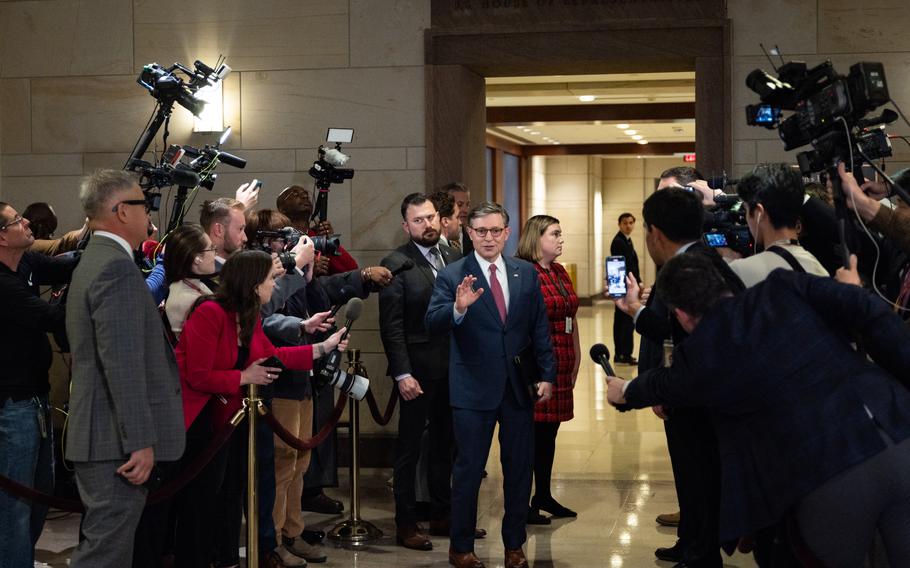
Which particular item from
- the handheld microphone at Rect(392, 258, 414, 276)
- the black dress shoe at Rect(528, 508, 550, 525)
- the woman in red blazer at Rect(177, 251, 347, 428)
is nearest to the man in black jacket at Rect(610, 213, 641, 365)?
the black dress shoe at Rect(528, 508, 550, 525)

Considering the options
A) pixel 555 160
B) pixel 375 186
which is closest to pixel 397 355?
pixel 375 186

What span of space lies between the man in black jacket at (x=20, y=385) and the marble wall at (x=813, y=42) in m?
4.36

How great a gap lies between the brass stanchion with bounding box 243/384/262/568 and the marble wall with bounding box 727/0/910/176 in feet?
12.5

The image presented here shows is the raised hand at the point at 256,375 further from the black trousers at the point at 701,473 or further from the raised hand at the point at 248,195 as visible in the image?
the black trousers at the point at 701,473

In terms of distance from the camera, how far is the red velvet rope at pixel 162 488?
158 inches

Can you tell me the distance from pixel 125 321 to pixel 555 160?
71.8 ft

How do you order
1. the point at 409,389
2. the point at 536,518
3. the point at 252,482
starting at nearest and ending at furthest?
the point at 252,482 < the point at 409,389 < the point at 536,518

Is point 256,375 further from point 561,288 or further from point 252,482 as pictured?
point 561,288

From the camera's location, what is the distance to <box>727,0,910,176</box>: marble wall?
6.83m

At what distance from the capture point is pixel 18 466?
4.34 meters

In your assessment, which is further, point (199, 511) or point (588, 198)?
point (588, 198)

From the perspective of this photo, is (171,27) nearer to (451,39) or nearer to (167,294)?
(451,39)

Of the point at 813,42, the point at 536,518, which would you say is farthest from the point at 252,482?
the point at 813,42

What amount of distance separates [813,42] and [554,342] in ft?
8.68
